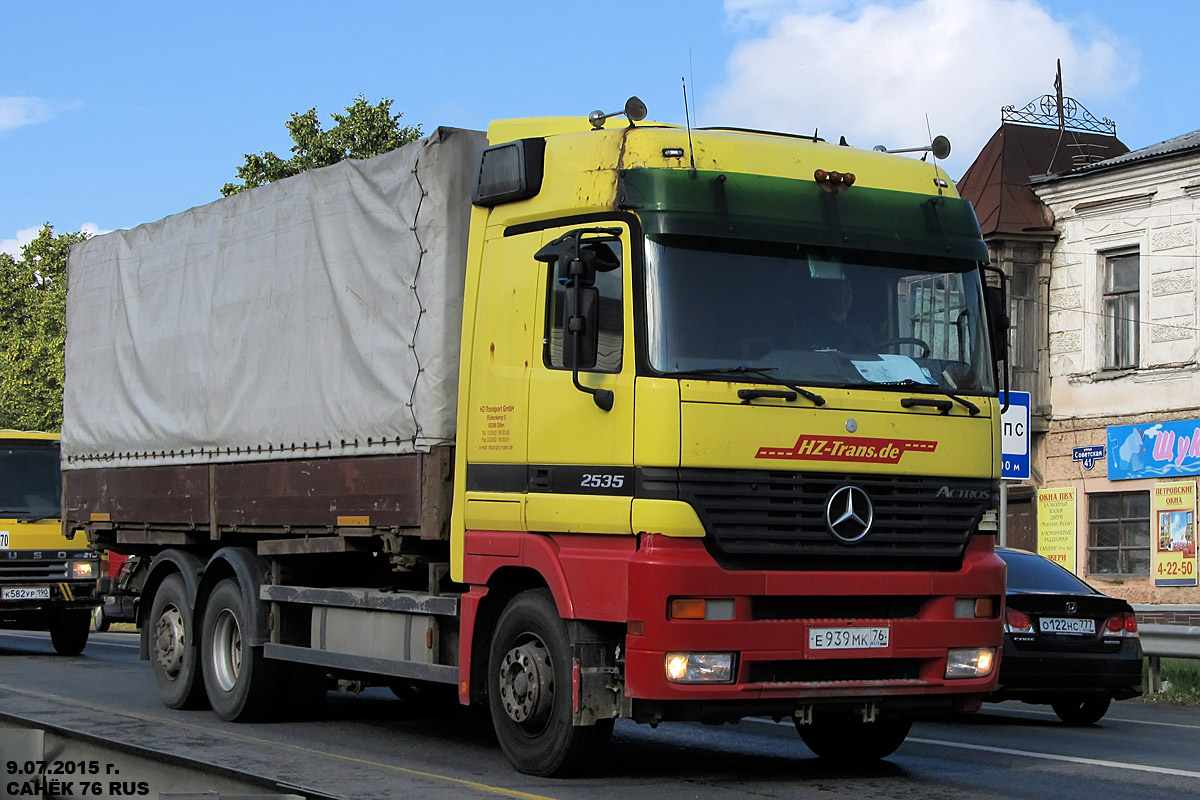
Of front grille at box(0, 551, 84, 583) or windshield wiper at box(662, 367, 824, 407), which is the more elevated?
windshield wiper at box(662, 367, 824, 407)

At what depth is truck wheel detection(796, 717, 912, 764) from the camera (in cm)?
985

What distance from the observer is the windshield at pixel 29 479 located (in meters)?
19.9

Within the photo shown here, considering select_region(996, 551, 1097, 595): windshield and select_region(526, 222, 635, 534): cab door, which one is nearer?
select_region(526, 222, 635, 534): cab door

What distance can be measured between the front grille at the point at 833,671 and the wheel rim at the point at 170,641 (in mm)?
5847

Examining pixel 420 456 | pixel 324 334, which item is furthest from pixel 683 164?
pixel 324 334

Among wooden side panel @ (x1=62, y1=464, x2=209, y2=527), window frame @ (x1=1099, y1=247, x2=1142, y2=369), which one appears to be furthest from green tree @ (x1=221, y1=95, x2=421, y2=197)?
wooden side panel @ (x1=62, y1=464, x2=209, y2=527)

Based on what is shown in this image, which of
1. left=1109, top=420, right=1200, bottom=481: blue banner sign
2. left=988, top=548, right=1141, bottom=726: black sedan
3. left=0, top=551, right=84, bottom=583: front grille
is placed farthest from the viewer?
left=1109, top=420, right=1200, bottom=481: blue banner sign

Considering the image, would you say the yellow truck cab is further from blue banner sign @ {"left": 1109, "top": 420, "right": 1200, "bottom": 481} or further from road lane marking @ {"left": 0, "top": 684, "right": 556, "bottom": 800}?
blue banner sign @ {"left": 1109, "top": 420, "right": 1200, "bottom": 481}

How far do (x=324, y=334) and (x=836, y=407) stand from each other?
417cm

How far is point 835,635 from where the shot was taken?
8539 millimetres

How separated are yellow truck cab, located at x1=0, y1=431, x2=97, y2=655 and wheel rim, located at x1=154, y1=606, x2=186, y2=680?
626cm

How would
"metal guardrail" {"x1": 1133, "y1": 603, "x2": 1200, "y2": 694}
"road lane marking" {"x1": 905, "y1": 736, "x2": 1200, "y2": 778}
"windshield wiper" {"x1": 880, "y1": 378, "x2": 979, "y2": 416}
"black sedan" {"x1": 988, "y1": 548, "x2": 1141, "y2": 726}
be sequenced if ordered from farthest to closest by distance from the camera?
"metal guardrail" {"x1": 1133, "y1": 603, "x2": 1200, "y2": 694} < "black sedan" {"x1": 988, "y1": 548, "x2": 1141, "y2": 726} < "road lane marking" {"x1": 905, "y1": 736, "x2": 1200, "y2": 778} < "windshield wiper" {"x1": 880, "y1": 378, "x2": 979, "y2": 416}

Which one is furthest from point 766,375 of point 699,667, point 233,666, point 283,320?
point 233,666

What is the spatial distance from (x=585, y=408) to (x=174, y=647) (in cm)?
573
